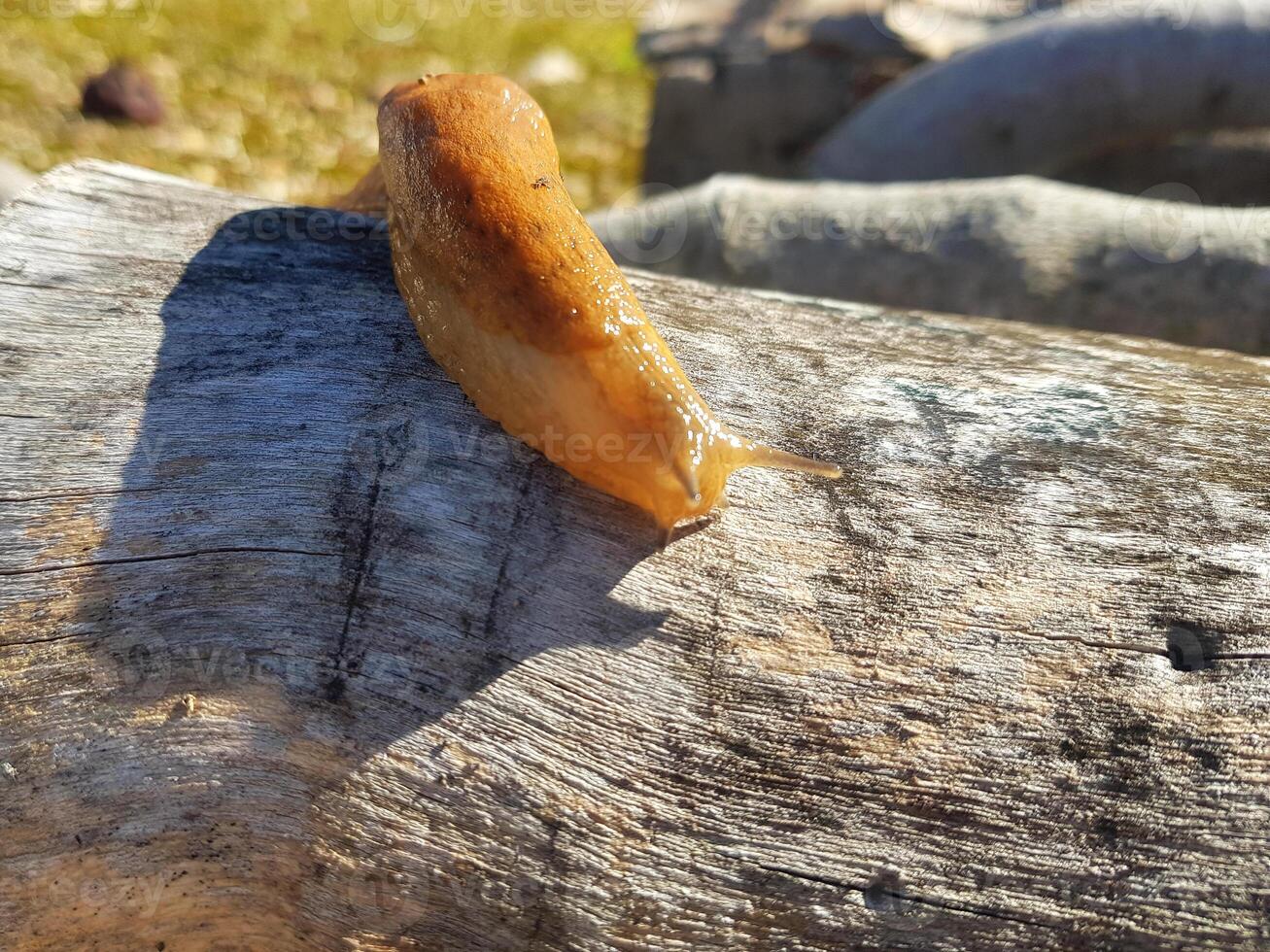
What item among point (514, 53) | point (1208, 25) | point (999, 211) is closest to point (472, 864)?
point (999, 211)

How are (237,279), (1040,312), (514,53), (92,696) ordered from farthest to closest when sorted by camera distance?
(514,53) → (1040,312) → (237,279) → (92,696)

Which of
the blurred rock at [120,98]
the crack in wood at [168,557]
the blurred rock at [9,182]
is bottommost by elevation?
the crack in wood at [168,557]

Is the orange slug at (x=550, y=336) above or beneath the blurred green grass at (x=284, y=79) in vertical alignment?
beneath

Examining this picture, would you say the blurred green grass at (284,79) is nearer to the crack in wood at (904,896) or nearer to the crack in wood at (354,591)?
the crack in wood at (354,591)

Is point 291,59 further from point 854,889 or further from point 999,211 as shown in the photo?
point 854,889

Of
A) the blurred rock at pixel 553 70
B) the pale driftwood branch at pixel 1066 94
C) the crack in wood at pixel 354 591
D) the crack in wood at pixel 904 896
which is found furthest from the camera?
the blurred rock at pixel 553 70

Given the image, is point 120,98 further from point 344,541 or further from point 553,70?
point 344,541

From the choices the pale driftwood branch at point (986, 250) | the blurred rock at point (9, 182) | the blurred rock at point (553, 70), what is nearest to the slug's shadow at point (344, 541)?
the pale driftwood branch at point (986, 250)
